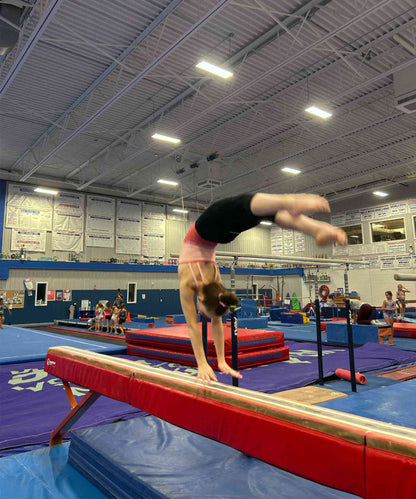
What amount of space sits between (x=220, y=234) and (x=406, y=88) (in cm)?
883

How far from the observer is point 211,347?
6.19 metres

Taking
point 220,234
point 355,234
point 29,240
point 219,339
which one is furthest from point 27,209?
point 355,234

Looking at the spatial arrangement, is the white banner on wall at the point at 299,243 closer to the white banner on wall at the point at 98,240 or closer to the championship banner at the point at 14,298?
the white banner on wall at the point at 98,240

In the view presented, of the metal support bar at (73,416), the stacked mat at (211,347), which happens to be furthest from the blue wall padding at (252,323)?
the metal support bar at (73,416)

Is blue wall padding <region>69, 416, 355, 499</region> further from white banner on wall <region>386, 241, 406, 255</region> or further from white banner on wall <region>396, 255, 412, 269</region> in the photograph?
white banner on wall <region>386, 241, 406, 255</region>

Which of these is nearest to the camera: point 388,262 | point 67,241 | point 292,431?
point 292,431

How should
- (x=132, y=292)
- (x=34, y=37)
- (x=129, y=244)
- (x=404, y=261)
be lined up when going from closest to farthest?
(x=34, y=37) < (x=404, y=261) < (x=129, y=244) < (x=132, y=292)

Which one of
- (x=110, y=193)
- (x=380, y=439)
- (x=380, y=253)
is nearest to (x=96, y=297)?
(x=110, y=193)

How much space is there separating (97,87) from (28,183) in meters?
8.66

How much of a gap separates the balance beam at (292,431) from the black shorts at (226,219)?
0.98 meters

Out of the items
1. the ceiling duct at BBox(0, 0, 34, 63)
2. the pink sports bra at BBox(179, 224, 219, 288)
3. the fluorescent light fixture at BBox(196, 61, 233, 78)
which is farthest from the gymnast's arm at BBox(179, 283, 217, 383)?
the ceiling duct at BBox(0, 0, 34, 63)

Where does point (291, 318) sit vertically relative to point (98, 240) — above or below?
below

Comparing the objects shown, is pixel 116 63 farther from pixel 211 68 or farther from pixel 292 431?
pixel 292 431

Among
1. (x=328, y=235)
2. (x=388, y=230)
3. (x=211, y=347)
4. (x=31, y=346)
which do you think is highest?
(x=388, y=230)
